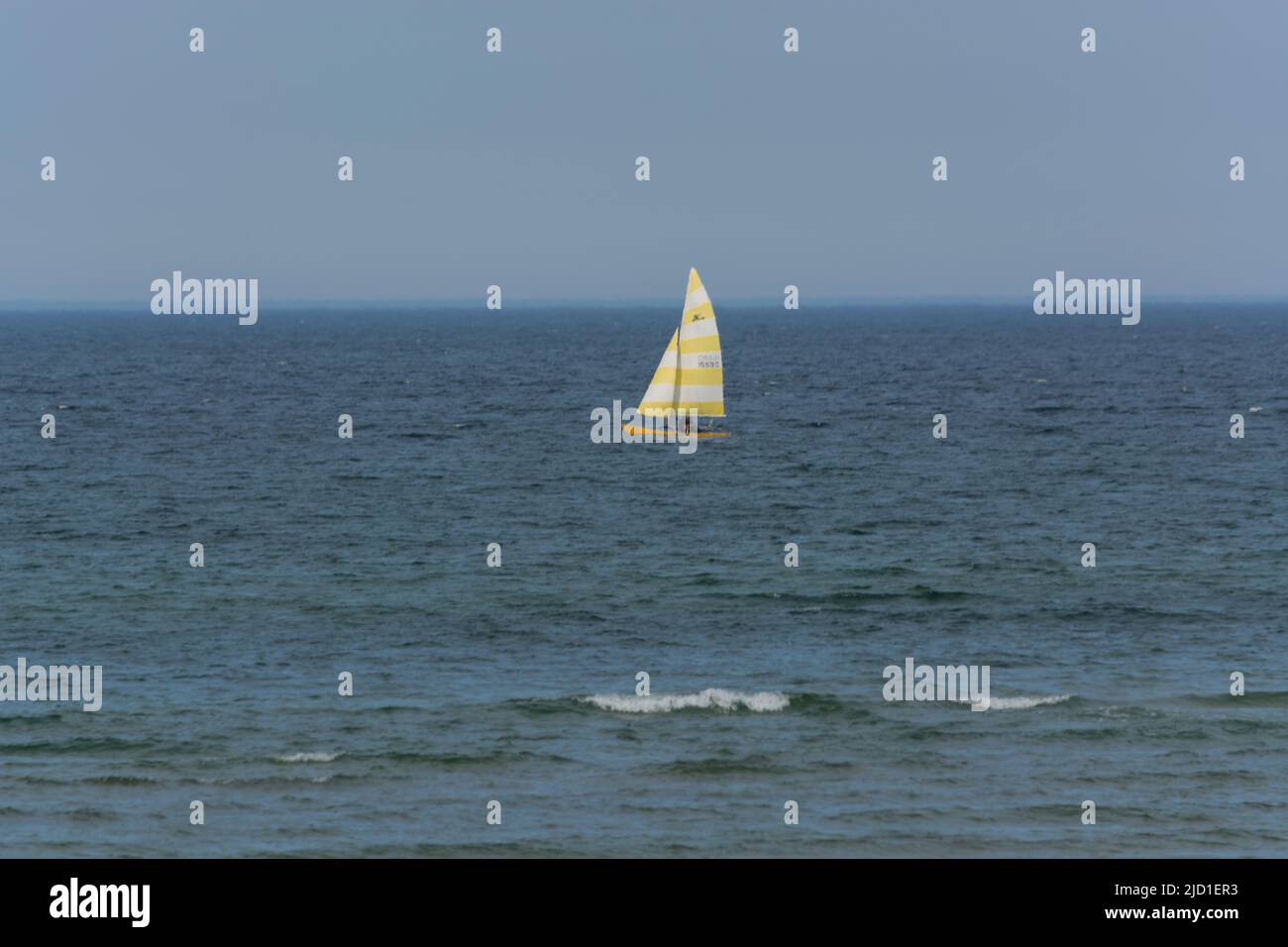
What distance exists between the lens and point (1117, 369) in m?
189

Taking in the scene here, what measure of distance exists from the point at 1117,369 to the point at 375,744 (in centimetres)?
16193

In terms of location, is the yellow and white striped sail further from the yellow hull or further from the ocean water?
the yellow hull

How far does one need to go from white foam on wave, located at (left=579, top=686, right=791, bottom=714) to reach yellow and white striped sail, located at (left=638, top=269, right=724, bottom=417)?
183 feet

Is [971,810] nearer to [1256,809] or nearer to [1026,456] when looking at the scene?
[1256,809]

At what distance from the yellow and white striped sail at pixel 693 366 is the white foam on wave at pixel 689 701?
55.7m

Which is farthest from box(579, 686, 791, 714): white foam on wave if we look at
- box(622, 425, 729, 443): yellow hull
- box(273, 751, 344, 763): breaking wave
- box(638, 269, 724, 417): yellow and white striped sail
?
box(622, 425, 729, 443): yellow hull

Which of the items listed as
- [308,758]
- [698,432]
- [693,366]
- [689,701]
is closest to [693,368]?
[693,366]

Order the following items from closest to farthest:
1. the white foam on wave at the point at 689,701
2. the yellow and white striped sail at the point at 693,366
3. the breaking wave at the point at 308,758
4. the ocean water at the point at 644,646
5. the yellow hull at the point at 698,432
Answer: the ocean water at the point at 644,646 < the breaking wave at the point at 308,758 < the white foam on wave at the point at 689,701 < the yellow and white striped sail at the point at 693,366 < the yellow hull at the point at 698,432

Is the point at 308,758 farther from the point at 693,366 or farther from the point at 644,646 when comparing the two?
the point at 693,366

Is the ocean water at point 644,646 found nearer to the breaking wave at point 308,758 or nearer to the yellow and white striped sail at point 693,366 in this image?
the breaking wave at point 308,758

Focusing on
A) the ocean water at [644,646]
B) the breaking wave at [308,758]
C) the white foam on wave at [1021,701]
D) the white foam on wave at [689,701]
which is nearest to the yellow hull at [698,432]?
the ocean water at [644,646]

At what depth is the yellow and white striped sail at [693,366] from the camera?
100125 mm
